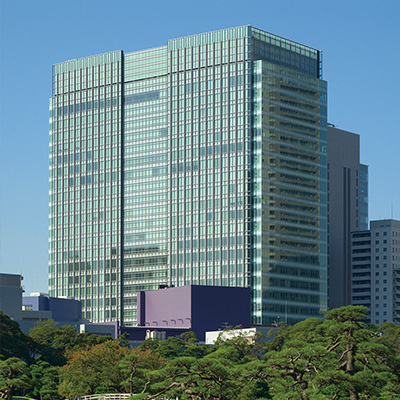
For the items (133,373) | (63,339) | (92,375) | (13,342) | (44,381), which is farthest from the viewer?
(63,339)

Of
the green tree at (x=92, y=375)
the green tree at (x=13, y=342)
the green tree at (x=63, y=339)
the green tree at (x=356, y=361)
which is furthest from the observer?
the green tree at (x=63, y=339)

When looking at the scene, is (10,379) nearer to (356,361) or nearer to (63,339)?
(356,361)

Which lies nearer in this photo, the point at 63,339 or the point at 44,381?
the point at 44,381

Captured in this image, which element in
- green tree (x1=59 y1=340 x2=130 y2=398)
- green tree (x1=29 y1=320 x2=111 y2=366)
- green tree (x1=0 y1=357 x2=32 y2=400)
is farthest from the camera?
green tree (x1=29 y1=320 x2=111 y2=366)

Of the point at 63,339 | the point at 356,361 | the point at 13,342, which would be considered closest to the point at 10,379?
the point at 13,342

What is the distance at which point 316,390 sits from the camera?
7950 cm

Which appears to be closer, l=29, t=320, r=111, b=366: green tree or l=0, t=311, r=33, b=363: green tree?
l=0, t=311, r=33, b=363: green tree

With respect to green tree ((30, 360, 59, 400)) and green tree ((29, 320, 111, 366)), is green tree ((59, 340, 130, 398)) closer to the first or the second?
green tree ((30, 360, 59, 400))

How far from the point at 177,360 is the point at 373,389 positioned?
1667 centimetres

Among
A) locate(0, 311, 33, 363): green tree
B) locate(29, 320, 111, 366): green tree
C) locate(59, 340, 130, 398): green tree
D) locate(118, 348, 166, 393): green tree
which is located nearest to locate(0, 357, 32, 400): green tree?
locate(118, 348, 166, 393): green tree

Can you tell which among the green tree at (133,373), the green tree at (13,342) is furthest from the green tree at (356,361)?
the green tree at (13,342)

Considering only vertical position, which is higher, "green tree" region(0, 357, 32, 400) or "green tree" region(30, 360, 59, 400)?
"green tree" region(0, 357, 32, 400)

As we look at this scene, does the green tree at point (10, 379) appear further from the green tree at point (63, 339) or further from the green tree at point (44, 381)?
the green tree at point (63, 339)

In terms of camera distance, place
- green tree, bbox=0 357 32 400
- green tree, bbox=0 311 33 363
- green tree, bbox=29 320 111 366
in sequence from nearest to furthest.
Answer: green tree, bbox=0 357 32 400 → green tree, bbox=0 311 33 363 → green tree, bbox=29 320 111 366
